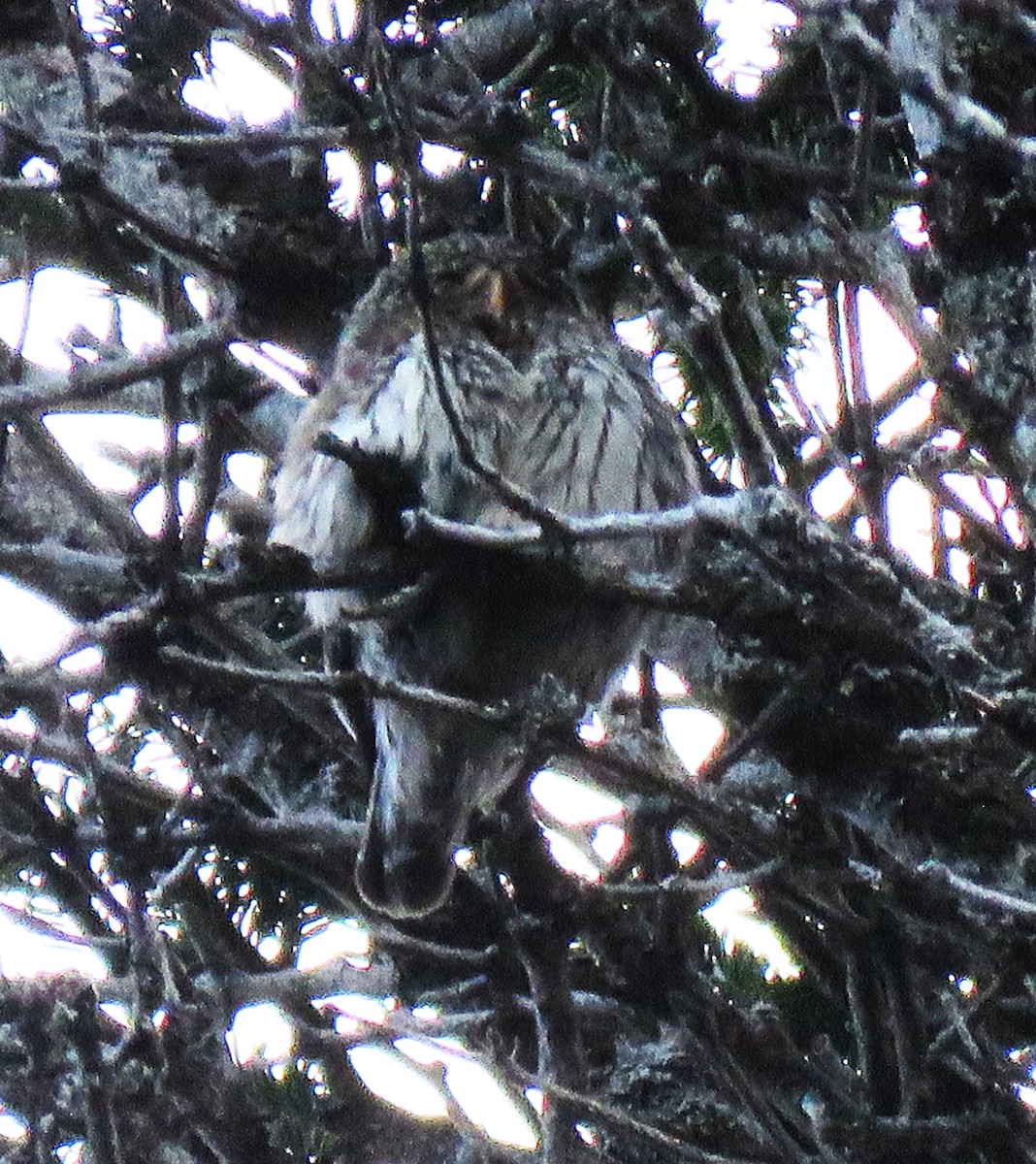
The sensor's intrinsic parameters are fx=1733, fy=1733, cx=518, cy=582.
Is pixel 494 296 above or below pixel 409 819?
above

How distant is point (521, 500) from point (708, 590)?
437mm

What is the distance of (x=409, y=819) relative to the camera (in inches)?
109

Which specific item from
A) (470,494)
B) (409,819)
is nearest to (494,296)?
(470,494)

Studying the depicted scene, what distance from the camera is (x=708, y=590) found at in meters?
2.17

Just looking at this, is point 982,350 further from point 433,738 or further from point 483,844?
point 433,738

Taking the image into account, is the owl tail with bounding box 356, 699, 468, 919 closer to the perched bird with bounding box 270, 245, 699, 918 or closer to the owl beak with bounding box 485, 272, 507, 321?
the perched bird with bounding box 270, 245, 699, 918

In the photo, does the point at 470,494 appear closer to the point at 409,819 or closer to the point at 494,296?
the point at 494,296

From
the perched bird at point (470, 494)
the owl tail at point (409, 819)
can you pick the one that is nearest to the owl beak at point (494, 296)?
A: the perched bird at point (470, 494)

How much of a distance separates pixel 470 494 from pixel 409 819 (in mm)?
549

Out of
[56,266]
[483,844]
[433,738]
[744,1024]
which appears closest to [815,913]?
[744,1024]

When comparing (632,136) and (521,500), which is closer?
(521,500)

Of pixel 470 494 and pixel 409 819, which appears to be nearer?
pixel 470 494

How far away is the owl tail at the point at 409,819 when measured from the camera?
8.69 ft

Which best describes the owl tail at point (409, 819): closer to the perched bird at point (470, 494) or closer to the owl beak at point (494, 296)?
the perched bird at point (470, 494)
